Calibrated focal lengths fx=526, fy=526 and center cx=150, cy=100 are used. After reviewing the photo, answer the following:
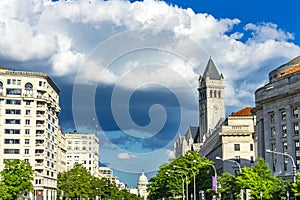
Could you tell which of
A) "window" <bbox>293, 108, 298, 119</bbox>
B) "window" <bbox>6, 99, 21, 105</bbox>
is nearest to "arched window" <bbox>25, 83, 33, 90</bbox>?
"window" <bbox>6, 99, 21, 105</bbox>

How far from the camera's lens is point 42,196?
448 feet

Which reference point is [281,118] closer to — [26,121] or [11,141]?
[26,121]

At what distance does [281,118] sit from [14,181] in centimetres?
5415

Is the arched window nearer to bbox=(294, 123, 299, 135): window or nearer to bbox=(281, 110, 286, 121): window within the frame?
bbox=(281, 110, 286, 121): window

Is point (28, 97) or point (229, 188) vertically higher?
point (28, 97)

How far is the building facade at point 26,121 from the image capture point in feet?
428

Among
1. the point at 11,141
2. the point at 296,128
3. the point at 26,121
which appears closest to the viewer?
the point at 296,128

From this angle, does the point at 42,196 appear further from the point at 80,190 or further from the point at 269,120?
the point at 269,120

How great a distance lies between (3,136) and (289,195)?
77626 mm

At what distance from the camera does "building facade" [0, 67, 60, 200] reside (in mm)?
130500

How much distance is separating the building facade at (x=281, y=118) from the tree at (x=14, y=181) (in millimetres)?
49080

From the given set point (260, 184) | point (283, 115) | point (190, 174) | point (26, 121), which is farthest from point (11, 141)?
point (260, 184)

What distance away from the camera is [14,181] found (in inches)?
4109

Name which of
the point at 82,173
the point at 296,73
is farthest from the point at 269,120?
the point at 82,173
